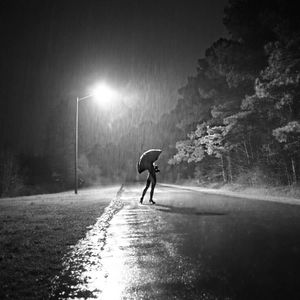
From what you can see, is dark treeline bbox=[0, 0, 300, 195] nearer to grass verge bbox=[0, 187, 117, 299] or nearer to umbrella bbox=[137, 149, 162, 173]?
umbrella bbox=[137, 149, 162, 173]

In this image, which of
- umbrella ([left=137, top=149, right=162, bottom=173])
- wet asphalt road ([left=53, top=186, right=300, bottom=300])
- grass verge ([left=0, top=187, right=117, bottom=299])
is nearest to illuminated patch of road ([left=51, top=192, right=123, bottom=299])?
wet asphalt road ([left=53, top=186, right=300, bottom=300])

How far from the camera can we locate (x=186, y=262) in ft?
15.6

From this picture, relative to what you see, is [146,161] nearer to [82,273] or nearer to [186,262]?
[186,262]

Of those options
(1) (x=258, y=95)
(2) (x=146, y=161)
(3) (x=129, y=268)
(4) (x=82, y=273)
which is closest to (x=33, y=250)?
(4) (x=82, y=273)

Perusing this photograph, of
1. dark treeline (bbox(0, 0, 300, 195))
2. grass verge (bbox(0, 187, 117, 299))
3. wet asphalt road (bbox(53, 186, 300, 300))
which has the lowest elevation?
wet asphalt road (bbox(53, 186, 300, 300))

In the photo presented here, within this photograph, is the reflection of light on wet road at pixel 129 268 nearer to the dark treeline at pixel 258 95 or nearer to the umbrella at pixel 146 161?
the umbrella at pixel 146 161

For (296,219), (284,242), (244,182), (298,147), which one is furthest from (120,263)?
(244,182)

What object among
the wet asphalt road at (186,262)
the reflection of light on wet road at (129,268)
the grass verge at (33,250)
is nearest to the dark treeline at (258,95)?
the wet asphalt road at (186,262)

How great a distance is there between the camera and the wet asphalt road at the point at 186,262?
356 centimetres

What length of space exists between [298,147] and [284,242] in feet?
46.8

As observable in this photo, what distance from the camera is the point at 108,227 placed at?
27.0 feet

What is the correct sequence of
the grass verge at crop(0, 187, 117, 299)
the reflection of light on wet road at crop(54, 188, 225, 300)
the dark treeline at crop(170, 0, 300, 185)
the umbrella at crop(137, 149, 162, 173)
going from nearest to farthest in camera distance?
the reflection of light on wet road at crop(54, 188, 225, 300), the grass verge at crop(0, 187, 117, 299), the umbrella at crop(137, 149, 162, 173), the dark treeline at crop(170, 0, 300, 185)

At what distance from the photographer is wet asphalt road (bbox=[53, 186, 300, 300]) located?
11.7 ft

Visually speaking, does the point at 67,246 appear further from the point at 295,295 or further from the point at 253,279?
the point at 295,295
